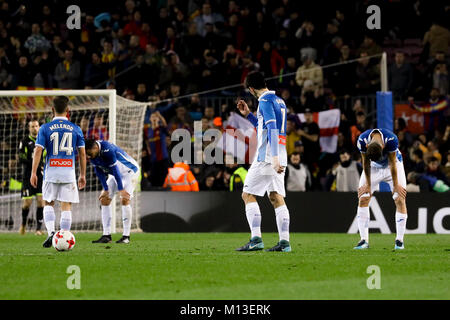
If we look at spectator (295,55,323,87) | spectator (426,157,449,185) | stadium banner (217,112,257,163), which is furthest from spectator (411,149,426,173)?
stadium banner (217,112,257,163)

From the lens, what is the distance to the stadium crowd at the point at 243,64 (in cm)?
1959

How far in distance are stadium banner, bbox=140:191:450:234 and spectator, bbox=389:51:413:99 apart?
3889 millimetres

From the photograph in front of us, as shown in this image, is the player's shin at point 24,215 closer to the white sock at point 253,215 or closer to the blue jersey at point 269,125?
the white sock at point 253,215

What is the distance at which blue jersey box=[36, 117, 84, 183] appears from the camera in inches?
471

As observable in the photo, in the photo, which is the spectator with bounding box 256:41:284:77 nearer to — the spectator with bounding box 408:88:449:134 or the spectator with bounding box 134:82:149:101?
the spectator with bounding box 134:82:149:101

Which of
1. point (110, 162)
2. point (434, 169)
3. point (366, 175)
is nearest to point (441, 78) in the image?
point (434, 169)

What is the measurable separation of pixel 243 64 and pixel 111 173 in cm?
892

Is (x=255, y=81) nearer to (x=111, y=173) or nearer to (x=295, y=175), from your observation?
(x=111, y=173)

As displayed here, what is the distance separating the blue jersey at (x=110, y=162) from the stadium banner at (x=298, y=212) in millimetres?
4622

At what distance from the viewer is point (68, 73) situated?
2230 cm

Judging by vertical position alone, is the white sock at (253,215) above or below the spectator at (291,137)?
below

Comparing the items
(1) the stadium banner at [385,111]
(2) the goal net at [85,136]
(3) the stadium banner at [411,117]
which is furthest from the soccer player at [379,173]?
(3) the stadium banner at [411,117]
